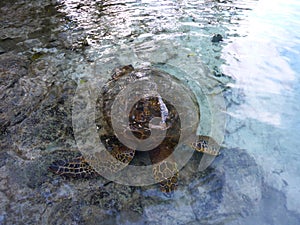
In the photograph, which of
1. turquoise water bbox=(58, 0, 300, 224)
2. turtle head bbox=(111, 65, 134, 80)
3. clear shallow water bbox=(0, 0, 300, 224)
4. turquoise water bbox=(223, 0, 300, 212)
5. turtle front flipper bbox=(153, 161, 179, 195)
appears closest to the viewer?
clear shallow water bbox=(0, 0, 300, 224)

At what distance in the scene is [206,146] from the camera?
2.29 metres

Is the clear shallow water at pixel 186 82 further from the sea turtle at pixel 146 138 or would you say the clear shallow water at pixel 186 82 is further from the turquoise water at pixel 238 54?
the sea turtle at pixel 146 138

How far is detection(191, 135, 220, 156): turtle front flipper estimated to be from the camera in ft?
7.45

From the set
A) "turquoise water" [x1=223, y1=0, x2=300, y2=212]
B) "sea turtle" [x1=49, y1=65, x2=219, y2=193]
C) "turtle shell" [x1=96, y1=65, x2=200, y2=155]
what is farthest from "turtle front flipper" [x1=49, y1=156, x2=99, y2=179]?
"turquoise water" [x1=223, y1=0, x2=300, y2=212]

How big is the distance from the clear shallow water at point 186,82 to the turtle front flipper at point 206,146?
132 millimetres

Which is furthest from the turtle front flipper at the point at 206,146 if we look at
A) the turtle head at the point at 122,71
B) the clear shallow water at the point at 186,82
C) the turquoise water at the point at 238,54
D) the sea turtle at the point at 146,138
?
the turtle head at the point at 122,71

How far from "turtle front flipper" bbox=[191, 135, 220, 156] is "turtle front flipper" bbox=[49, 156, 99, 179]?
3.47 ft

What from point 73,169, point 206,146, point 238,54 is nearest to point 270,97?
point 238,54

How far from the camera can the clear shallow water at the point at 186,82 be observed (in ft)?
6.43

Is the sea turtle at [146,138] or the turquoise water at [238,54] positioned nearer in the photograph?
the sea turtle at [146,138]

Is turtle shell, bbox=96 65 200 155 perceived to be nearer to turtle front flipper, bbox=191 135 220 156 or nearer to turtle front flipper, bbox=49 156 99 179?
turtle front flipper, bbox=191 135 220 156

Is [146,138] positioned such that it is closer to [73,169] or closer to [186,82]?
[73,169]

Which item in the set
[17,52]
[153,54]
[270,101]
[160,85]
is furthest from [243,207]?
[17,52]

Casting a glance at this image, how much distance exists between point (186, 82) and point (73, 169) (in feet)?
6.69
